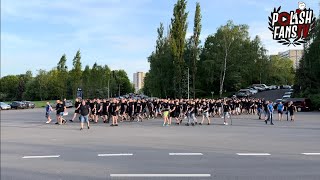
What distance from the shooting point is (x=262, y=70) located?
293 feet

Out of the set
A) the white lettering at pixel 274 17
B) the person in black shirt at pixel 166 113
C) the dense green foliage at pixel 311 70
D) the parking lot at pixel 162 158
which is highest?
the white lettering at pixel 274 17

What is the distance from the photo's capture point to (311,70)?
52.8m

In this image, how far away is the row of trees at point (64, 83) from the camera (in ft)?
251

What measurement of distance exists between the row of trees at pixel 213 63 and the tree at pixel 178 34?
412 centimetres

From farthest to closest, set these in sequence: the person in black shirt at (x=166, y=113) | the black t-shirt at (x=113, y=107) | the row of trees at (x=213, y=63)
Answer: the row of trees at (x=213, y=63), the black t-shirt at (x=113, y=107), the person in black shirt at (x=166, y=113)

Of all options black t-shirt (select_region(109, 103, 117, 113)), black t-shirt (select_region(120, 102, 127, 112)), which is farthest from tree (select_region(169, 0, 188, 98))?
black t-shirt (select_region(109, 103, 117, 113))

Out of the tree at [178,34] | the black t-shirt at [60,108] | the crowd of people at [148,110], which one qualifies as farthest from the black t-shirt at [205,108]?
the tree at [178,34]

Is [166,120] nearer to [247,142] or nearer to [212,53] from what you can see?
[247,142]

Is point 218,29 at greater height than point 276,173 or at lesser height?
greater

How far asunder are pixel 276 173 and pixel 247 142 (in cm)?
614

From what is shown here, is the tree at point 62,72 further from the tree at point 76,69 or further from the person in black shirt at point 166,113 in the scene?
the person in black shirt at point 166,113

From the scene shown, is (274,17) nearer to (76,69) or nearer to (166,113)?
(166,113)

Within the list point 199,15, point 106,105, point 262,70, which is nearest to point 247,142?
point 106,105

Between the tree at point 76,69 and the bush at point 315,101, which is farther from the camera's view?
the tree at point 76,69
